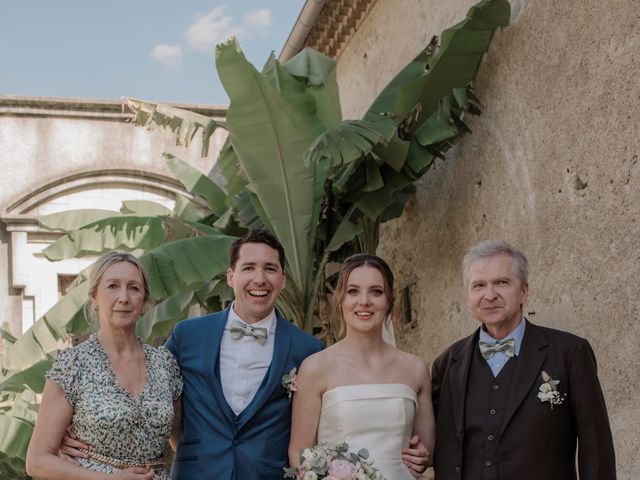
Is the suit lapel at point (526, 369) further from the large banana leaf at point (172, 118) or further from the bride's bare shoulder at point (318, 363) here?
the large banana leaf at point (172, 118)

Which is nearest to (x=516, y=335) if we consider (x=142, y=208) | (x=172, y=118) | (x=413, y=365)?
(x=413, y=365)

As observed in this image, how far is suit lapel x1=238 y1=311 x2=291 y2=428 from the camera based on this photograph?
4.05 metres

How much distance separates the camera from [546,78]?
5.94 meters

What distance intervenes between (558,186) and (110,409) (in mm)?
3181

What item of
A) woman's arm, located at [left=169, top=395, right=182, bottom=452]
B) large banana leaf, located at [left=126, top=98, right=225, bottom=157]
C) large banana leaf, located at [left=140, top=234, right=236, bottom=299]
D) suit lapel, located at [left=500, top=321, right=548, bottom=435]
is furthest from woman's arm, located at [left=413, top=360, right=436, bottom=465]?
large banana leaf, located at [left=126, top=98, right=225, bottom=157]

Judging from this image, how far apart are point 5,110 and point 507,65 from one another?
37.9 feet

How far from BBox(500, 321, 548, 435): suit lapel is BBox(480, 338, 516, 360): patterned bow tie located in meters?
0.04

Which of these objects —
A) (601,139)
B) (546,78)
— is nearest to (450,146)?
(546,78)

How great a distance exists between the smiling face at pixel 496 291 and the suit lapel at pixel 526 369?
0.36 feet

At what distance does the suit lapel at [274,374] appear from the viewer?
13.3ft

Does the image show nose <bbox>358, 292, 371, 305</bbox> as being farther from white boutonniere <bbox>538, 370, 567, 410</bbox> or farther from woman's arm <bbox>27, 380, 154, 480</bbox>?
woman's arm <bbox>27, 380, 154, 480</bbox>

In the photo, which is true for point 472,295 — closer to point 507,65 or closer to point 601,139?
point 601,139

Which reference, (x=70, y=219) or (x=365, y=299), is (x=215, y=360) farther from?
(x=70, y=219)

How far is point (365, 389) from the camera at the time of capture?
4.04m
